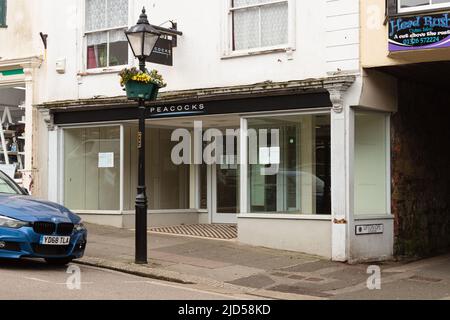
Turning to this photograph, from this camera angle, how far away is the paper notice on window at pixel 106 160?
16.6 m

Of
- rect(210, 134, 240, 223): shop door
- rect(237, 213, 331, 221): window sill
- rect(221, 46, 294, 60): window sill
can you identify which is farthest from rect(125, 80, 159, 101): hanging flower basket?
rect(210, 134, 240, 223): shop door

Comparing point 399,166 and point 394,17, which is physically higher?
point 394,17

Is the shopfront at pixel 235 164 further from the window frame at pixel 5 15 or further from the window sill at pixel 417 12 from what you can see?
the window frame at pixel 5 15

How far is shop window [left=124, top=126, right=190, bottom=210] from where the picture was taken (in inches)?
658

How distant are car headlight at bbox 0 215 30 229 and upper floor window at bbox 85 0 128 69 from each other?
6.81 m

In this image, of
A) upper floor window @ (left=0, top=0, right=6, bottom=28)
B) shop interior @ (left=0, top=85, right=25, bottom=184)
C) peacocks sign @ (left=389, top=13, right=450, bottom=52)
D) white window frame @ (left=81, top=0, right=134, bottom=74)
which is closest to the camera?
peacocks sign @ (left=389, top=13, right=450, bottom=52)

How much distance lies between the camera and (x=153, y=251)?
42.7ft

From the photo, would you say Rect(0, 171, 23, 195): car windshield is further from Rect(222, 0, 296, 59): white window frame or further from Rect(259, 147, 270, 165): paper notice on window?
Rect(222, 0, 296, 59): white window frame

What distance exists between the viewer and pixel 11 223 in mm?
9742
